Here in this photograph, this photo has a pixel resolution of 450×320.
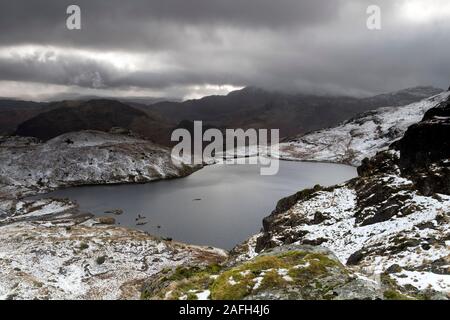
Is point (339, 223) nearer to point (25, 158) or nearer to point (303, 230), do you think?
point (303, 230)

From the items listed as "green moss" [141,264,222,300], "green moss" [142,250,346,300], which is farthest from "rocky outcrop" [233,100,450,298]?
"green moss" [141,264,222,300]

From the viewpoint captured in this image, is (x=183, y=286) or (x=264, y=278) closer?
(x=264, y=278)

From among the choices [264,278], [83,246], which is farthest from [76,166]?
[264,278]

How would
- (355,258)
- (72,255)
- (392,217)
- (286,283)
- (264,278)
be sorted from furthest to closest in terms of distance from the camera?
(72,255)
(392,217)
(355,258)
(264,278)
(286,283)

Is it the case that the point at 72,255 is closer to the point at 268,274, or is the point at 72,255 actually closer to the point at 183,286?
the point at 183,286

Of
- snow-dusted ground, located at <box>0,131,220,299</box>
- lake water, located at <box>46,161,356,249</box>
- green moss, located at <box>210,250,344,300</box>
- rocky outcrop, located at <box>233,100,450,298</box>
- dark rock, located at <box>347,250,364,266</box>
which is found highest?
green moss, located at <box>210,250,344,300</box>

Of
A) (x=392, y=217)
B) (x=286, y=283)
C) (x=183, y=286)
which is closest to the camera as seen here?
(x=286, y=283)

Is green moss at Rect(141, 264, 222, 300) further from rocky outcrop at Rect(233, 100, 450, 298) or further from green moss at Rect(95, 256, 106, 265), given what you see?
green moss at Rect(95, 256, 106, 265)
